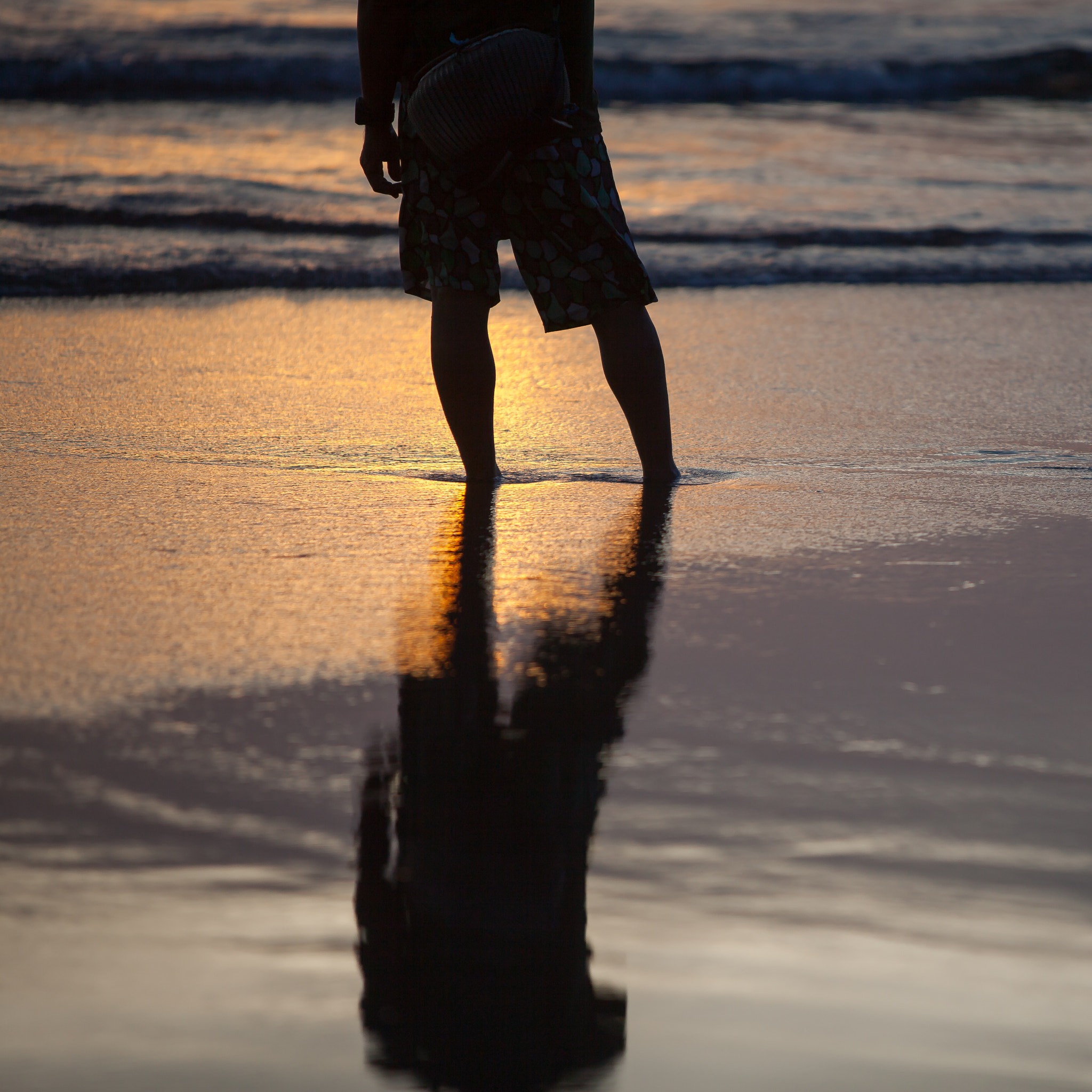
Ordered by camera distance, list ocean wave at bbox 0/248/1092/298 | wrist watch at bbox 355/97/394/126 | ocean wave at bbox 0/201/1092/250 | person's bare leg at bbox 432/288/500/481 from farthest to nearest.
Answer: ocean wave at bbox 0/201/1092/250
ocean wave at bbox 0/248/1092/298
person's bare leg at bbox 432/288/500/481
wrist watch at bbox 355/97/394/126

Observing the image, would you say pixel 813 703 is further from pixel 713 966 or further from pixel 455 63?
pixel 455 63

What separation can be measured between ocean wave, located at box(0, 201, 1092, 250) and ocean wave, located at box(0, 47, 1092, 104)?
6.37m

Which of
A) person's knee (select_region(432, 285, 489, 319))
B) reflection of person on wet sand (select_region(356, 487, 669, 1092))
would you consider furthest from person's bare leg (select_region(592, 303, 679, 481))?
reflection of person on wet sand (select_region(356, 487, 669, 1092))

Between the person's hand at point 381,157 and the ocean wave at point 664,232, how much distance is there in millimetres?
Answer: 3636

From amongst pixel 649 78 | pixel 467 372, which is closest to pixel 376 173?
pixel 467 372

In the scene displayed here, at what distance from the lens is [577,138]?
252cm

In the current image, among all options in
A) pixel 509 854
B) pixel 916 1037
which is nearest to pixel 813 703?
pixel 509 854

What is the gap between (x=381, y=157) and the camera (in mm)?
2570

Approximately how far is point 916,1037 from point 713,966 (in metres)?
0.17

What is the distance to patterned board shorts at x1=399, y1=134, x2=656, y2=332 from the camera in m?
2.51

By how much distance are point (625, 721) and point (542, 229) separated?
128 centimetres

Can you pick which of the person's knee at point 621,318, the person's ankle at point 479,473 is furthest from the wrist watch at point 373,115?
the person's ankle at point 479,473

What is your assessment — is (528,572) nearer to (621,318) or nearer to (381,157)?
(621,318)

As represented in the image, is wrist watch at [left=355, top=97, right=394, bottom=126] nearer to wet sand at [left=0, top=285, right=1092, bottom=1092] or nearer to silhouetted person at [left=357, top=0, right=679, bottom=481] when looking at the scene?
silhouetted person at [left=357, top=0, right=679, bottom=481]
